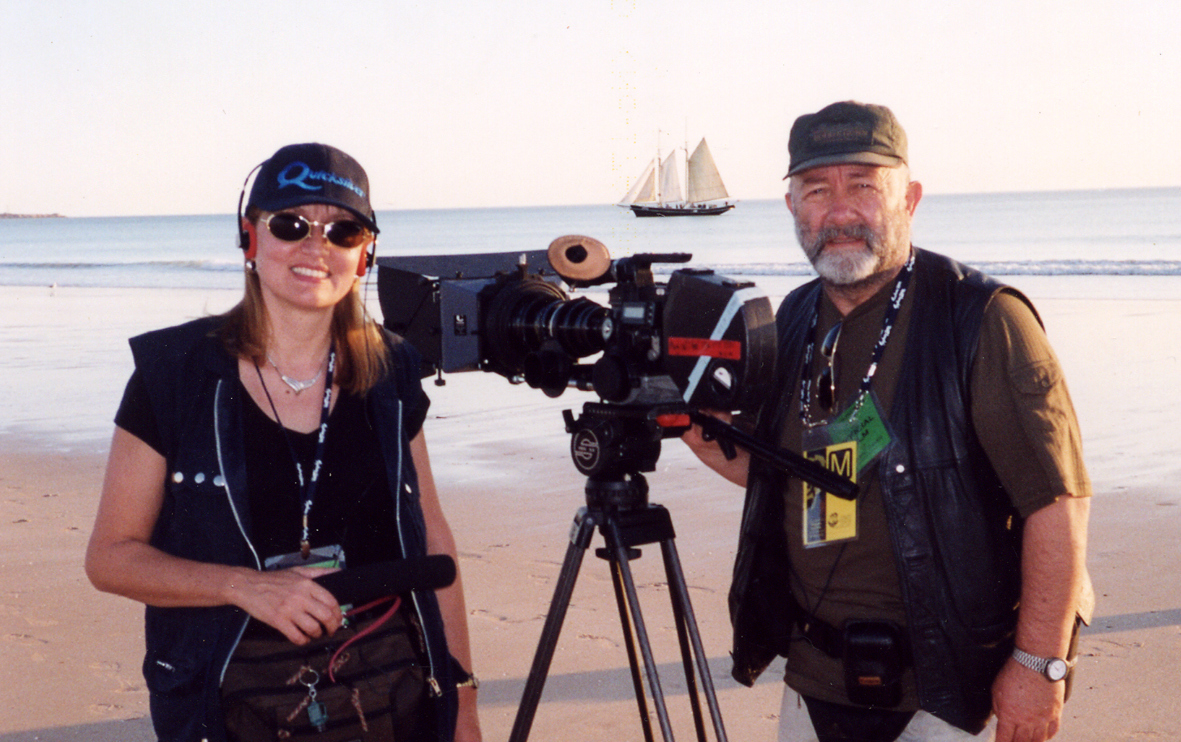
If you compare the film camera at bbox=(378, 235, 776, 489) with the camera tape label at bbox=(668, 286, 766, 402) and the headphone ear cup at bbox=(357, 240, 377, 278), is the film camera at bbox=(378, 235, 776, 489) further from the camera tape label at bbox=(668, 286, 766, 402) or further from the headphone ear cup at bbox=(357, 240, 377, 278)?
the headphone ear cup at bbox=(357, 240, 377, 278)

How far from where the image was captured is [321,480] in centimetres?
182

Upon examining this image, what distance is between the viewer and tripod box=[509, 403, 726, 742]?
2105 millimetres

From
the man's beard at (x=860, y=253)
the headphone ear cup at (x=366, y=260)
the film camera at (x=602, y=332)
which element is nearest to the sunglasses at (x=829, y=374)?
the man's beard at (x=860, y=253)

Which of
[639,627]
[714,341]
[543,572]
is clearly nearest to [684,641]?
[639,627]

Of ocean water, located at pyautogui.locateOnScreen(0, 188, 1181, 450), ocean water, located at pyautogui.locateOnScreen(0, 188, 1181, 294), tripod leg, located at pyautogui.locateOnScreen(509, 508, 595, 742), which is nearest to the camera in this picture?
tripod leg, located at pyautogui.locateOnScreen(509, 508, 595, 742)

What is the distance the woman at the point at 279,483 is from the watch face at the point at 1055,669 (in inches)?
41.3

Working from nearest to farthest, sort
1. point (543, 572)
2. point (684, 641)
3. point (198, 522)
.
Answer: point (198, 522), point (684, 641), point (543, 572)

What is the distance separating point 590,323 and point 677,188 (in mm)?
66104

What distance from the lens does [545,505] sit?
5.56 meters

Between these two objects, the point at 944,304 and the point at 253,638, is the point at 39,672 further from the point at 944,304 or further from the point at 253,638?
the point at 944,304

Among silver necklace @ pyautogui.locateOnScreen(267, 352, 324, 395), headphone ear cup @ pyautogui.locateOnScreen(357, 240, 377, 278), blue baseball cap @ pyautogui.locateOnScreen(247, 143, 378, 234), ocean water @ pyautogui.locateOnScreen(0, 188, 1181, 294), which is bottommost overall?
ocean water @ pyautogui.locateOnScreen(0, 188, 1181, 294)

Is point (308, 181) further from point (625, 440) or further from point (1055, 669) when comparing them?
point (1055, 669)

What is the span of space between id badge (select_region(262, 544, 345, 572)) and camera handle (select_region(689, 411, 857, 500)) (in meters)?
0.70

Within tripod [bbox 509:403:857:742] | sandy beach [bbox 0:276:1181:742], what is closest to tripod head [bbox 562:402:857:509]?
tripod [bbox 509:403:857:742]
